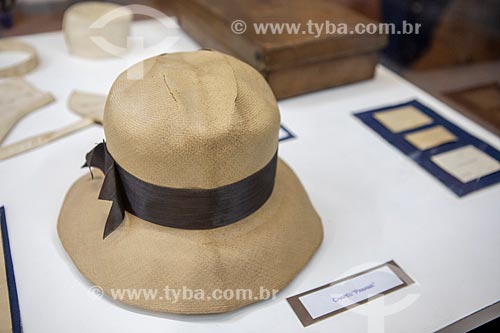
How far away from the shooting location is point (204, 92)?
0.88 metres

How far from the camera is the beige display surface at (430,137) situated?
57.6 inches

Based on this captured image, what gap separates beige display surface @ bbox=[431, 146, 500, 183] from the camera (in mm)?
1346

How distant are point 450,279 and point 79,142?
3.31 ft

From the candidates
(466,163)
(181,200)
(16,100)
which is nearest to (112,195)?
(181,200)

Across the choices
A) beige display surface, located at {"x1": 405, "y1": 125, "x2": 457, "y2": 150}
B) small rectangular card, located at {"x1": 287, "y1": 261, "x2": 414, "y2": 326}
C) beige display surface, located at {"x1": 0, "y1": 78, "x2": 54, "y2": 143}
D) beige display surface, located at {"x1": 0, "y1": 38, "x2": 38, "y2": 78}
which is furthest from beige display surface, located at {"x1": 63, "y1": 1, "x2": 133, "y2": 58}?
small rectangular card, located at {"x1": 287, "y1": 261, "x2": 414, "y2": 326}

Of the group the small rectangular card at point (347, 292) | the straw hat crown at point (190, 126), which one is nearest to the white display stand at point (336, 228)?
the small rectangular card at point (347, 292)

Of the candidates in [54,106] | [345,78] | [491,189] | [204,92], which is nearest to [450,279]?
[491,189]

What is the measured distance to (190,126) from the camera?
Answer: 84 cm

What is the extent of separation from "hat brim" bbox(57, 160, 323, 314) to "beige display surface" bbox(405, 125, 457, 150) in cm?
62

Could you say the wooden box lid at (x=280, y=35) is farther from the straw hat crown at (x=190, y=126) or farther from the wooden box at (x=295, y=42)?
the straw hat crown at (x=190, y=126)

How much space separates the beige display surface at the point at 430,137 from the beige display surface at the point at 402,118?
1.5 inches

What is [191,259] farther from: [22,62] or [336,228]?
[22,62]

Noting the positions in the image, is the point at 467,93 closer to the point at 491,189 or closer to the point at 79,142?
the point at 491,189

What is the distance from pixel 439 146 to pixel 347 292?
66cm
